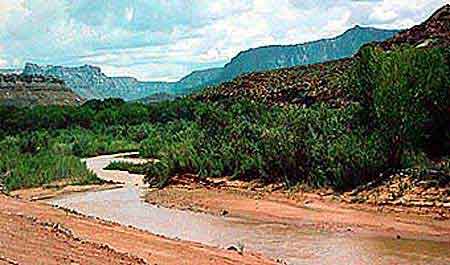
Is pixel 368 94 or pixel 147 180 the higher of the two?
pixel 368 94

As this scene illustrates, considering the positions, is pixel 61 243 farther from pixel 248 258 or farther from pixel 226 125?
pixel 226 125

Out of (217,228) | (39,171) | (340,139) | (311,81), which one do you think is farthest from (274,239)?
(311,81)

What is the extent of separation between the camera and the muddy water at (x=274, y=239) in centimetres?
2044

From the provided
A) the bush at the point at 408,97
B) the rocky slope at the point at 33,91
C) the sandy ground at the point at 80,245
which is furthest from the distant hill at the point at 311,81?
the rocky slope at the point at 33,91

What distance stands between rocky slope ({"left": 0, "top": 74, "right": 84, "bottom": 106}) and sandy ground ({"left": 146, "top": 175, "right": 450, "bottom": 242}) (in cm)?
12779

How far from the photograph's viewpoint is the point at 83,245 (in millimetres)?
14977

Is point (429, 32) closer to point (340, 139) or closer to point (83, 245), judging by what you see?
point (340, 139)

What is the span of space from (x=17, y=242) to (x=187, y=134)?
37809 millimetres

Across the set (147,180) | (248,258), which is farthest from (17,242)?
(147,180)

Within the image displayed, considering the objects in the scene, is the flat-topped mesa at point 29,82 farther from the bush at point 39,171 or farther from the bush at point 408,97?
the bush at point 408,97

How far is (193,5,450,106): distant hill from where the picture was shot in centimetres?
6493

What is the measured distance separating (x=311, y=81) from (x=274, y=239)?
5121 cm

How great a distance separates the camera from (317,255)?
20859mm

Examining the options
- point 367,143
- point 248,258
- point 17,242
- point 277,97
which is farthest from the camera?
point 277,97
